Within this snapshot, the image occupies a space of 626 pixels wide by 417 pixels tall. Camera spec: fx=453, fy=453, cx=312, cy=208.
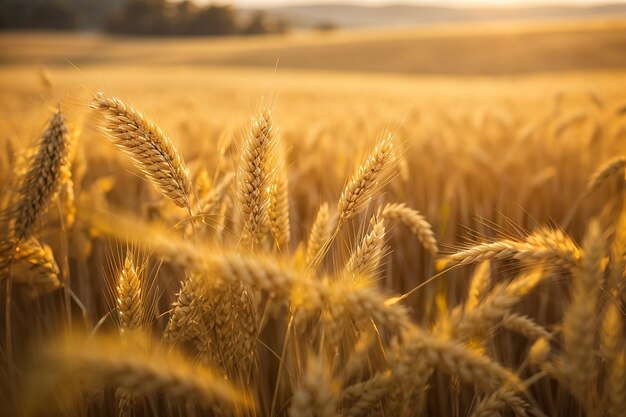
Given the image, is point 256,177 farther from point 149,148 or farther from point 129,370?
point 129,370

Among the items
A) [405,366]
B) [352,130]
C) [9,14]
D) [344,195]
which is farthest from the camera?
[9,14]

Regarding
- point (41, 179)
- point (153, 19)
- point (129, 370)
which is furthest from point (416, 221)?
point (153, 19)

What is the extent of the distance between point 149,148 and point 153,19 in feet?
187

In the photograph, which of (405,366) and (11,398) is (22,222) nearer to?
(11,398)

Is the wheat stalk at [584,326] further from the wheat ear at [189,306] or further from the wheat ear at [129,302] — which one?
the wheat ear at [129,302]

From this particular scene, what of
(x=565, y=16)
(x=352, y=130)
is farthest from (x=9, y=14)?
(x=565, y=16)

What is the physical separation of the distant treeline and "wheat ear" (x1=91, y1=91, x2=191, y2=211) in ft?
178

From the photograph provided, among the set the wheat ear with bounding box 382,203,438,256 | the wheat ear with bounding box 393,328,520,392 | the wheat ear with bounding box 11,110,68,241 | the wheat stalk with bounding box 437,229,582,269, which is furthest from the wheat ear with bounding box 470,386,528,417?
the wheat ear with bounding box 11,110,68,241

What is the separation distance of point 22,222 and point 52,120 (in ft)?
0.80

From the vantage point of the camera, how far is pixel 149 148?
91 cm

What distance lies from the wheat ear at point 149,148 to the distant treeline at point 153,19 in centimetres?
5413

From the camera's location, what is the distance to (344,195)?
93cm

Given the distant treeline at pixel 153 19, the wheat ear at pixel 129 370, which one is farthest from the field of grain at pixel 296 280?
the distant treeline at pixel 153 19

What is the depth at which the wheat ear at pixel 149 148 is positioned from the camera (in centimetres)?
89
